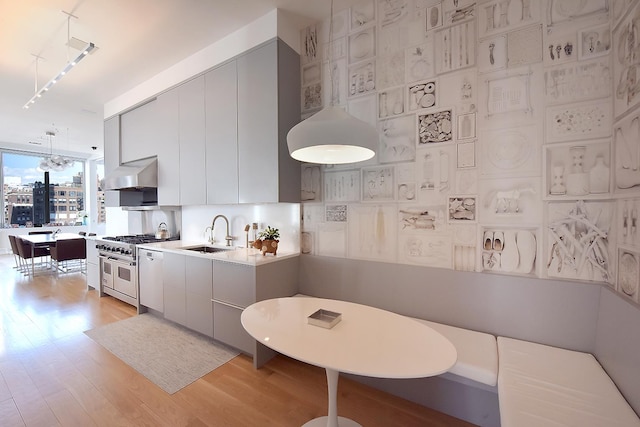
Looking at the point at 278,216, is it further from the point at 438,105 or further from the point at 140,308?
the point at 140,308

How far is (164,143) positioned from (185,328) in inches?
91.5

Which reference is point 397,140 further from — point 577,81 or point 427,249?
point 577,81

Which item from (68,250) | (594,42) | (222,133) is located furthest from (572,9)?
(68,250)

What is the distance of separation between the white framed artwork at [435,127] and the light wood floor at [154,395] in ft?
6.33

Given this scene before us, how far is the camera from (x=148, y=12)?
2.34 metres

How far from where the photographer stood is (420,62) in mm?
2088

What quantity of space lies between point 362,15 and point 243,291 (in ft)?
8.76

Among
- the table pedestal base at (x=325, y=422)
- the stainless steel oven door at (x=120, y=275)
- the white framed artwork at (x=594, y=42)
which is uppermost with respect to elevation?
the white framed artwork at (x=594, y=42)

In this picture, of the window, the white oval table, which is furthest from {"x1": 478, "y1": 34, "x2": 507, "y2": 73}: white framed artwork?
the window

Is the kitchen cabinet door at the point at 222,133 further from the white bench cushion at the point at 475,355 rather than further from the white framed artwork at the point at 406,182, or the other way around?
the white bench cushion at the point at 475,355

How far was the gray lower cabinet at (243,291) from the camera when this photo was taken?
2.23 meters

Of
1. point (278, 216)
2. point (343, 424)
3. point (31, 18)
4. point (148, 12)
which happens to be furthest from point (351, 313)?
point (31, 18)

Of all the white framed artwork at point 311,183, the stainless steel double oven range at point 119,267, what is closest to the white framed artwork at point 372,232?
the white framed artwork at point 311,183

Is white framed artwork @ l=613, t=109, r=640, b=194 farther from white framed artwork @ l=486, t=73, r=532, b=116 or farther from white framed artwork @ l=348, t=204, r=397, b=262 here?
white framed artwork @ l=348, t=204, r=397, b=262
